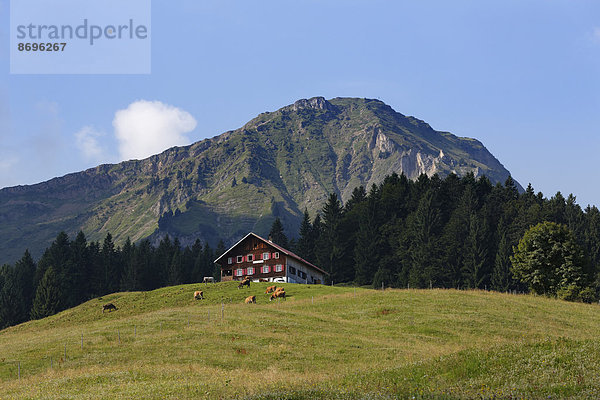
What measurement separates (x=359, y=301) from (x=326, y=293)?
12.8 metres

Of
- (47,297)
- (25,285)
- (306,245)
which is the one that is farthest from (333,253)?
(25,285)

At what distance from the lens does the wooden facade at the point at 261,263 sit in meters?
110

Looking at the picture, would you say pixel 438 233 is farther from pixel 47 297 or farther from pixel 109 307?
pixel 47 297

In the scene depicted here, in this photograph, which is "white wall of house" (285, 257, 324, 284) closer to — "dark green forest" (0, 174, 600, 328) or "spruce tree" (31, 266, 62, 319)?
"dark green forest" (0, 174, 600, 328)

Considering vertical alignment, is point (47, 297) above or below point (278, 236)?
below

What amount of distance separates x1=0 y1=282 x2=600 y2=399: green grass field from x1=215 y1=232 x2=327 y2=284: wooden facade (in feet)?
86.9

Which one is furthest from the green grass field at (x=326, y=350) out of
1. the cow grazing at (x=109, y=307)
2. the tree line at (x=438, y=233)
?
the tree line at (x=438, y=233)

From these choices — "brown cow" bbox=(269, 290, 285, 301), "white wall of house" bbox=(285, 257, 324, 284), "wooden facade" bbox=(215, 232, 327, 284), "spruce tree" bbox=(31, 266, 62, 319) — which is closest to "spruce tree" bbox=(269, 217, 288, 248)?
"white wall of house" bbox=(285, 257, 324, 284)

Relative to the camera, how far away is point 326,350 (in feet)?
143

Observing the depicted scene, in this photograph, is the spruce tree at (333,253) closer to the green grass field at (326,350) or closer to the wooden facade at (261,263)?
the wooden facade at (261,263)

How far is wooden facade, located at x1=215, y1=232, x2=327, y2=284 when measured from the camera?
110438mm

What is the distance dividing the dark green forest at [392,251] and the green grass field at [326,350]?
43387 mm

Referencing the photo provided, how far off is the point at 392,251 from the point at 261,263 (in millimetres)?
35807

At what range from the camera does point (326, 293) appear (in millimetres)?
80500
